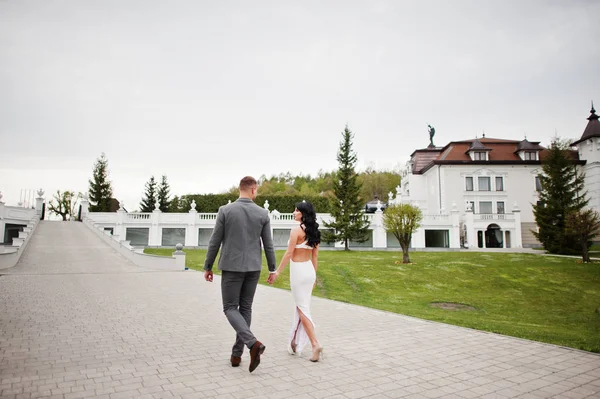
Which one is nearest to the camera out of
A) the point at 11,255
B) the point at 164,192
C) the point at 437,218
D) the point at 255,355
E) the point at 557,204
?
the point at 255,355

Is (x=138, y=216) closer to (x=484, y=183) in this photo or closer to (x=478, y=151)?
(x=478, y=151)

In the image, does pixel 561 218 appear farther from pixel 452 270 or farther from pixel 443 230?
pixel 452 270

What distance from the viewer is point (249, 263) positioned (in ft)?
14.4

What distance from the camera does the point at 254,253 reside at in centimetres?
450

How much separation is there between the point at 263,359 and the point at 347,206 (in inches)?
1074

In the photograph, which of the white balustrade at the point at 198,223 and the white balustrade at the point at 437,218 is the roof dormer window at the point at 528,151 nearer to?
the white balustrade at the point at 198,223

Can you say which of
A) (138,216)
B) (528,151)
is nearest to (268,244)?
(138,216)

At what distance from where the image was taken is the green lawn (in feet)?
36.2

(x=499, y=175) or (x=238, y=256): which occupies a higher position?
(x=499, y=175)

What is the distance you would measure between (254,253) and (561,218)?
31.4m

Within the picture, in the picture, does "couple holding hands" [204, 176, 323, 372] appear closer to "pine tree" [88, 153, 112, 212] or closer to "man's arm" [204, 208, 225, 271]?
"man's arm" [204, 208, 225, 271]

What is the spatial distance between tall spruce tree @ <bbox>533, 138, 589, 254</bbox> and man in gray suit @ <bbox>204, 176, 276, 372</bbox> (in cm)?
2952

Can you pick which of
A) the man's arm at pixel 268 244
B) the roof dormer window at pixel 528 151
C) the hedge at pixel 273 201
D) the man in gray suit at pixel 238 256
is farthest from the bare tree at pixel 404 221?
the roof dormer window at pixel 528 151

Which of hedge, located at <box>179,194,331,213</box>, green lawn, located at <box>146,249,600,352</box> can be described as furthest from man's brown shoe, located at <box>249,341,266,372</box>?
hedge, located at <box>179,194,331,213</box>
